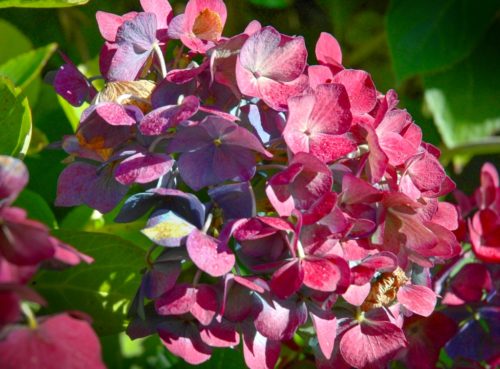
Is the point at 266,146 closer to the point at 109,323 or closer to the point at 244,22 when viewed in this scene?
the point at 109,323

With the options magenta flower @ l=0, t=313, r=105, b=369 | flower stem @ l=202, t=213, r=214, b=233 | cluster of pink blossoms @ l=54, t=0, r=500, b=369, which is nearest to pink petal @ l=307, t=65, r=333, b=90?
cluster of pink blossoms @ l=54, t=0, r=500, b=369

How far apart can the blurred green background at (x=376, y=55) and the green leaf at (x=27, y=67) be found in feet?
0.16

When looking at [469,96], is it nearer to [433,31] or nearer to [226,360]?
[433,31]

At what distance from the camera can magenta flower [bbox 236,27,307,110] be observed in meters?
0.43

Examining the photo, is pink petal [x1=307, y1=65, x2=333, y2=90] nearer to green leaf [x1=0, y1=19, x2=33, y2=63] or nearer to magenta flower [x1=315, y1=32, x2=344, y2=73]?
magenta flower [x1=315, y1=32, x2=344, y2=73]

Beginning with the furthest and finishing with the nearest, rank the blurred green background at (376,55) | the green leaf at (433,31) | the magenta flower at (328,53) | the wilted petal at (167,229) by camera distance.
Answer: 1. the green leaf at (433,31)
2. the blurred green background at (376,55)
3. the magenta flower at (328,53)
4. the wilted petal at (167,229)

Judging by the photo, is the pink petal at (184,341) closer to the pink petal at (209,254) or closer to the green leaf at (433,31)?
the pink petal at (209,254)

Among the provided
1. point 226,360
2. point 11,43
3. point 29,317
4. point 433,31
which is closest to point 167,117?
point 29,317

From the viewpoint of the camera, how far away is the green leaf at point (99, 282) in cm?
52

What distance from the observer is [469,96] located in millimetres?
952

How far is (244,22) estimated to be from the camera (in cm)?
84

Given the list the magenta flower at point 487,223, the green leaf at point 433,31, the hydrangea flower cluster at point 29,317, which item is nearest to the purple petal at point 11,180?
the hydrangea flower cluster at point 29,317

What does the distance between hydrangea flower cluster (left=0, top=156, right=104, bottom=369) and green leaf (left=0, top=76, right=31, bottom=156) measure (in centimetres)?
17

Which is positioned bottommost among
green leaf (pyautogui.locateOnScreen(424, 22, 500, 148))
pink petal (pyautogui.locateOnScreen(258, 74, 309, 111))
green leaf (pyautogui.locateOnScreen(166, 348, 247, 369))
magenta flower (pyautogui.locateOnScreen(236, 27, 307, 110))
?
green leaf (pyautogui.locateOnScreen(424, 22, 500, 148))
